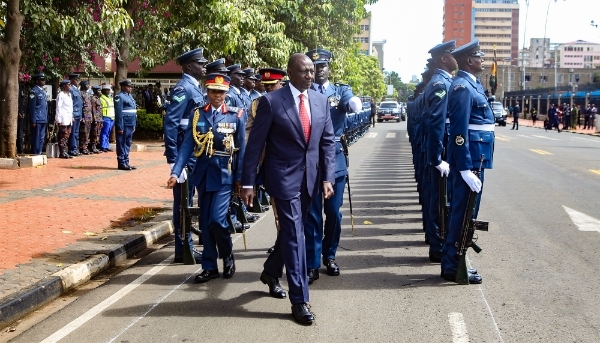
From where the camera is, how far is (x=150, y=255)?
896 cm

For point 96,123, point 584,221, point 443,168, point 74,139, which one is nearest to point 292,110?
point 443,168

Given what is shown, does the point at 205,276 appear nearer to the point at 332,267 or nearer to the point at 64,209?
the point at 332,267

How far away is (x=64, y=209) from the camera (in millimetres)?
11297

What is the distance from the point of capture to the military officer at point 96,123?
840 inches

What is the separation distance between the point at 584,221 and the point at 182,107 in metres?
5.94

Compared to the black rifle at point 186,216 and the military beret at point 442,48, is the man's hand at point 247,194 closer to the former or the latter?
the black rifle at point 186,216

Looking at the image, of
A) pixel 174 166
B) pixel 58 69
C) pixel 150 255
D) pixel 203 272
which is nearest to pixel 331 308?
pixel 203 272

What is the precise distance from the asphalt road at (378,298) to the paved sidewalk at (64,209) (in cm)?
61

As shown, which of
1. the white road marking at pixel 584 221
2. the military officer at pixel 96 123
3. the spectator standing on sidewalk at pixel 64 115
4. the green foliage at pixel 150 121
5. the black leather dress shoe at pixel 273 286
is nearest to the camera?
the black leather dress shoe at pixel 273 286

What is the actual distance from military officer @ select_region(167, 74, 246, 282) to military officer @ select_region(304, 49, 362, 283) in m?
0.78

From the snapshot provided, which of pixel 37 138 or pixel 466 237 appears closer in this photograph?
pixel 466 237

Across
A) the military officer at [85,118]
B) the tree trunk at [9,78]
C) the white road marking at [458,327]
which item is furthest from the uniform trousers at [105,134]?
the white road marking at [458,327]

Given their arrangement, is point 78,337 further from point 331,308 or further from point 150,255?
point 150,255

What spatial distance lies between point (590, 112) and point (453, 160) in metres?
52.6
